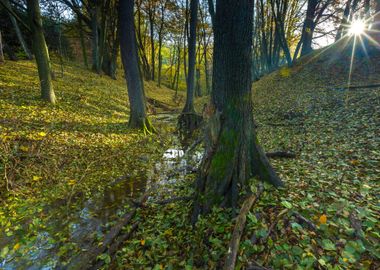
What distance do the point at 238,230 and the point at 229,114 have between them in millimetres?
1656

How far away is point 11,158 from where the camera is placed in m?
4.72

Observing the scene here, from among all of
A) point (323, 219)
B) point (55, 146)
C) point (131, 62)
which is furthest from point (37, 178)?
point (131, 62)

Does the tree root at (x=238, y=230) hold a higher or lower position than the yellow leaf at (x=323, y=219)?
lower

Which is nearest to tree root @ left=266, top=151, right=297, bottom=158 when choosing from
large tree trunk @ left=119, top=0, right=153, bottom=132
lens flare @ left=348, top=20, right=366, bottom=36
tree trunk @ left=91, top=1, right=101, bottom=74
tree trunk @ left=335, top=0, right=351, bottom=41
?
large tree trunk @ left=119, top=0, right=153, bottom=132

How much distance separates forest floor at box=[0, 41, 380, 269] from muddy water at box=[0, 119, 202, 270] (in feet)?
0.08

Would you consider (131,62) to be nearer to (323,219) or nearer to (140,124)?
(140,124)

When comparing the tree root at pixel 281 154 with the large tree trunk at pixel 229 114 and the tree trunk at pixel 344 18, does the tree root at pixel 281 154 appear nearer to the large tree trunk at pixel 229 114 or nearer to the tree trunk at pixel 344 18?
the large tree trunk at pixel 229 114

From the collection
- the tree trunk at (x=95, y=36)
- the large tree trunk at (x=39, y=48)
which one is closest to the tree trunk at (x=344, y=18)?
the large tree trunk at (x=39, y=48)

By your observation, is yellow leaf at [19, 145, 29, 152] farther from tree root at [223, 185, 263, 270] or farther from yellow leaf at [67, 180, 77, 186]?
tree root at [223, 185, 263, 270]

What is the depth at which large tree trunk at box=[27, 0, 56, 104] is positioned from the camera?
7941 millimetres

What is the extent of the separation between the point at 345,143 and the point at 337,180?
8.33ft

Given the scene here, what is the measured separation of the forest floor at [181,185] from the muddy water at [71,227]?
0.03 meters

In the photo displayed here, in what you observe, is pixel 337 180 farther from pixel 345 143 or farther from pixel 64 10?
pixel 64 10

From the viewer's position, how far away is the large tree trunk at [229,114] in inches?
120
